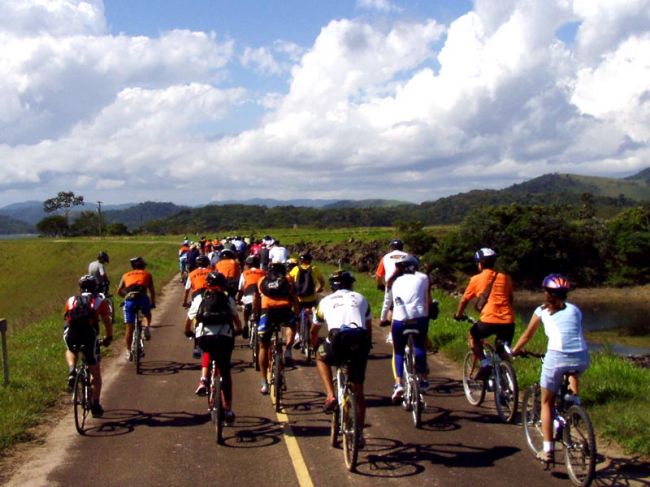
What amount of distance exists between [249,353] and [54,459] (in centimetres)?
644

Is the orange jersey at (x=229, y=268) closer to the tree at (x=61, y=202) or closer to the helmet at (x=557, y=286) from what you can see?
the helmet at (x=557, y=286)

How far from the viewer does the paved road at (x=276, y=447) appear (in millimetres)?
7027

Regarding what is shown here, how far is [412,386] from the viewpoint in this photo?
8781 mm

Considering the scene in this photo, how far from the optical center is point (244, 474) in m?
7.13

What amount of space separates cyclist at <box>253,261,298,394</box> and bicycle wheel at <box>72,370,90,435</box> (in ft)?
7.97

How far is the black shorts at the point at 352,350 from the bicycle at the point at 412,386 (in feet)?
4.60

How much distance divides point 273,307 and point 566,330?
4.61 m

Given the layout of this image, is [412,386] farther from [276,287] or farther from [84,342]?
[84,342]

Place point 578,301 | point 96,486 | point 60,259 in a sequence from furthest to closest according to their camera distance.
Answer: point 60,259 → point 578,301 → point 96,486

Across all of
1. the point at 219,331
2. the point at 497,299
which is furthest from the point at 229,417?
the point at 497,299

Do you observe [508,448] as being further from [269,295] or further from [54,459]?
[54,459]

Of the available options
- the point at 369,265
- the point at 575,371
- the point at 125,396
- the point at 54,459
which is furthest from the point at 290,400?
the point at 369,265

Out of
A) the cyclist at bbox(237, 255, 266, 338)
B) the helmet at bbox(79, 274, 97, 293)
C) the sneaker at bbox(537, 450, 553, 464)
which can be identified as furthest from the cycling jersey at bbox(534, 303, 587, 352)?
the cyclist at bbox(237, 255, 266, 338)

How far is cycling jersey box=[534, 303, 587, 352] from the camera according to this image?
21.9 feet
